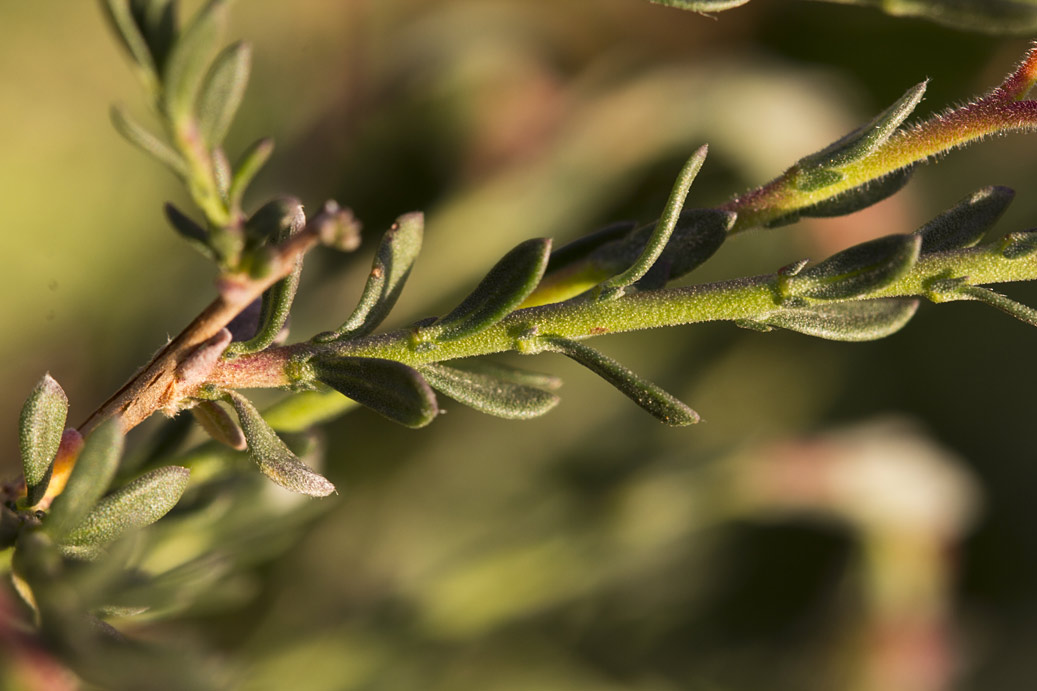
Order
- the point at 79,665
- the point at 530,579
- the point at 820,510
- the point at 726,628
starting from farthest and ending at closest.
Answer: the point at 726,628 → the point at 820,510 → the point at 530,579 → the point at 79,665

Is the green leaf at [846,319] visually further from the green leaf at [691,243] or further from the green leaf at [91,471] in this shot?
the green leaf at [91,471]

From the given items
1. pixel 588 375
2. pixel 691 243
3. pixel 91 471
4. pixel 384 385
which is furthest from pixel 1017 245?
pixel 588 375

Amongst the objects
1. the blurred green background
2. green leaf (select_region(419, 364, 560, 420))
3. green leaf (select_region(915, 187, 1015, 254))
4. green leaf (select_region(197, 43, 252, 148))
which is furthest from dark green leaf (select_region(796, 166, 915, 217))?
the blurred green background

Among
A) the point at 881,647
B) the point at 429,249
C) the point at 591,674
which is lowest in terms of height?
the point at 881,647

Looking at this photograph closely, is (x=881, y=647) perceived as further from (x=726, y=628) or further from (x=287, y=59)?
(x=287, y=59)

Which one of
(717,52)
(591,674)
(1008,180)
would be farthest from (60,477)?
(1008,180)

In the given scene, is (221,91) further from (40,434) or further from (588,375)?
(588,375)

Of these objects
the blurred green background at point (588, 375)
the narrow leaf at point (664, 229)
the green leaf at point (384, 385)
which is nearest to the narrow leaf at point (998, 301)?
the narrow leaf at point (664, 229)
